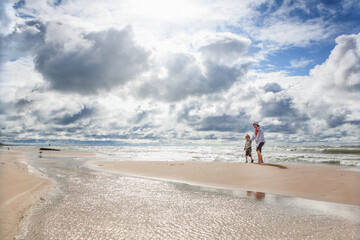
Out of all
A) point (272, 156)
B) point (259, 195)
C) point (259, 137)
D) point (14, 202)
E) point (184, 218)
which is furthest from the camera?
point (272, 156)

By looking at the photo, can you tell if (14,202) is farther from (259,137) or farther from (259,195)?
(259,137)

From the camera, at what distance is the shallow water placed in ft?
10.8

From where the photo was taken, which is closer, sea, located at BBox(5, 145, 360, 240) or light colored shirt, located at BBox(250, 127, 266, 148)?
sea, located at BBox(5, 145, 360, 240)

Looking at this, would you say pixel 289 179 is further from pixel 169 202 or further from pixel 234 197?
pixel 169 202

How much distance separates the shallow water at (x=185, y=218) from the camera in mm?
3293

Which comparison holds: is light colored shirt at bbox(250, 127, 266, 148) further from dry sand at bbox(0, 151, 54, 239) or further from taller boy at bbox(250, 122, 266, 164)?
dry sand at bbox(0, 151, 54, 239)

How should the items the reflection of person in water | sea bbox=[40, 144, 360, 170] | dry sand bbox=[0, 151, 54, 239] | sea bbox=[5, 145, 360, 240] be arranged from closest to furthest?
sea bbox=[5, 145, 360, 240] < dry sand bbox=[0, 151, 54, 239] < the reflection of person in water < sea bbox=[40, 144, 360, 170]

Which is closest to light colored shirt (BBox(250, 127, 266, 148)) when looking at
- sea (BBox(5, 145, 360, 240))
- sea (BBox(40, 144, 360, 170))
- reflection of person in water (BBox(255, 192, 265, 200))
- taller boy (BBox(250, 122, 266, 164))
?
taller boy (BBox(250, 122, 266, 164))

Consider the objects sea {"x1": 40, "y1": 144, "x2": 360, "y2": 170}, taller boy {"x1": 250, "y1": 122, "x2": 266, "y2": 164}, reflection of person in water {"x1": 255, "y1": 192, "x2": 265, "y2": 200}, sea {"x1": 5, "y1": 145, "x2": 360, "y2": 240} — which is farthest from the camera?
sea {"x1": 40, "y1": 144, "x2": 360, "y2": 170}

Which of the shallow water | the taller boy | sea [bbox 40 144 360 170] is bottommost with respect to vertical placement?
sea [bbox 40 144 360 170]

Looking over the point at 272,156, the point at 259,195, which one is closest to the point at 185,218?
the point at 259,195

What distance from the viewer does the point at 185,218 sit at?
3.99 metres

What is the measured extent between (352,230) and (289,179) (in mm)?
5254

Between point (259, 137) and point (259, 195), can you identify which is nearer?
point (259, 195)
